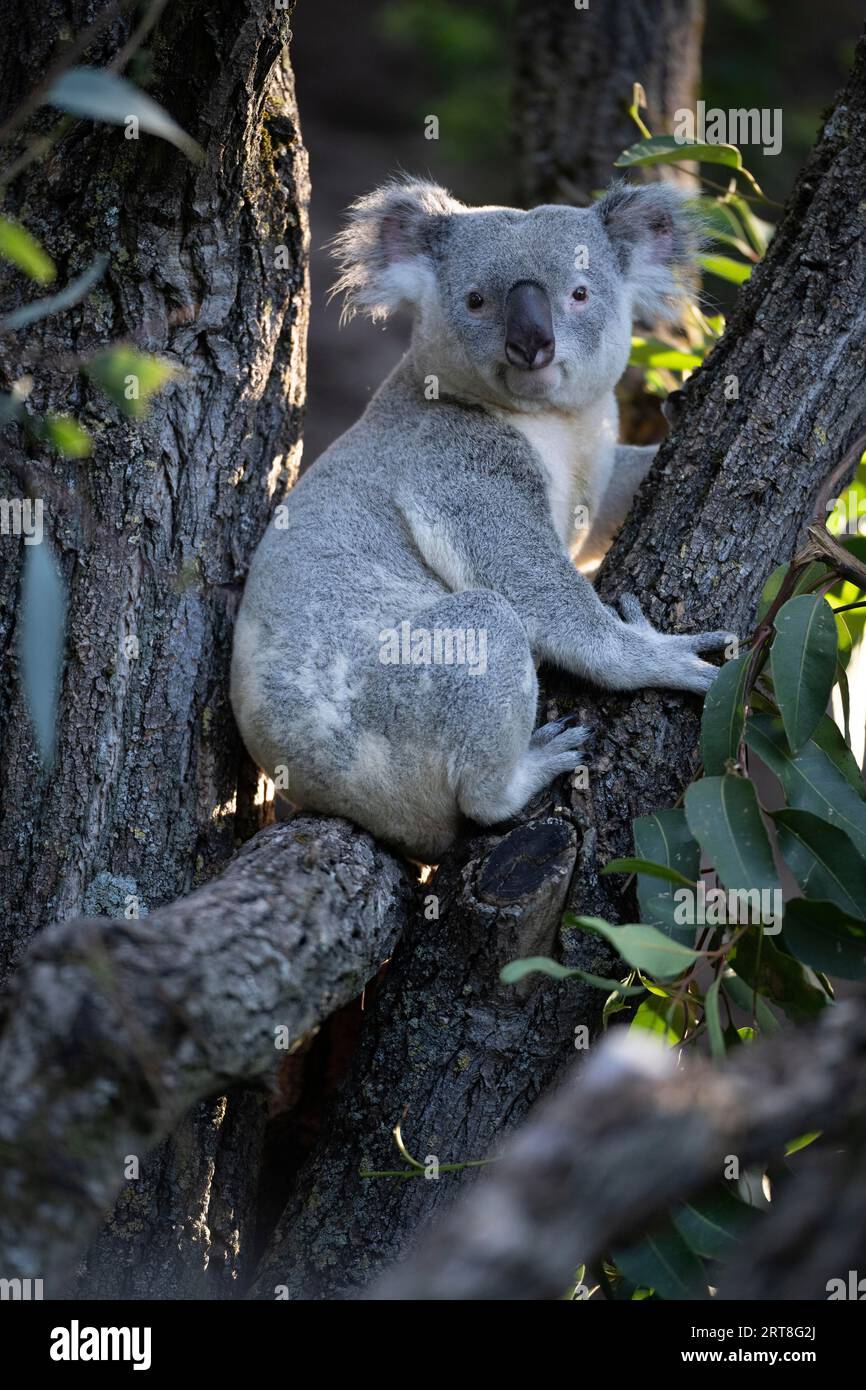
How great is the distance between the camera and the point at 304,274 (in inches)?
140

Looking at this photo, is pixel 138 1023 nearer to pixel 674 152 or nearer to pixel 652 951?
pixel 652 951

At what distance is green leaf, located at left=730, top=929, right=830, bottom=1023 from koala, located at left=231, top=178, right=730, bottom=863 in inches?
26.8

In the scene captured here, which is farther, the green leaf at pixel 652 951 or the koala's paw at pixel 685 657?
the koala's paw at pixel 685 657

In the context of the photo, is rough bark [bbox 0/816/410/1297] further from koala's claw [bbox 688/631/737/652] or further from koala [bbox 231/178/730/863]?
koala's claw [bbox 688/631/737/652]

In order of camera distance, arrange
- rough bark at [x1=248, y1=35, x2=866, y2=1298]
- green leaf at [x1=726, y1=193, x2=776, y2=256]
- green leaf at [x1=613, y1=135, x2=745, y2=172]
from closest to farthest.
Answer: rough bark at [x1=248, y1=35, x2=866, y2=1298], green leaf at [x1=613, y1=135, x2=745, y2=172], green leaf at [x1=726, y1=193, x2=776, y2=256]

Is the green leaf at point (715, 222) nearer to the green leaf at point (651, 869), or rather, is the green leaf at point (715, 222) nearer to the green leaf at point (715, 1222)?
the green leaf at point (651, 869)

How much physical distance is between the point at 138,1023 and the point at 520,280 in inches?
94.4

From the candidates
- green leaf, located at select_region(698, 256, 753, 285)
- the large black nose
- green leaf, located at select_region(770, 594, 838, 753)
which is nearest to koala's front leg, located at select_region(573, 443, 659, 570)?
green leaf, located at select_region(698, 256, 753, 285)

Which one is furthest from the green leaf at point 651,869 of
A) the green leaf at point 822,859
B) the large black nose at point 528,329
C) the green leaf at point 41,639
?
the large black nose at point 528,329

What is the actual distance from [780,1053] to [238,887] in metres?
1.24

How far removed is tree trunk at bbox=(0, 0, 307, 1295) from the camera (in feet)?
9.65

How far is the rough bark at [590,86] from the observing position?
530 cm

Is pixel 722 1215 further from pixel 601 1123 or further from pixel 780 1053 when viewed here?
pixel 601 1123

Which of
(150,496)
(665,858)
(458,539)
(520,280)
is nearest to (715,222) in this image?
(520,280)
